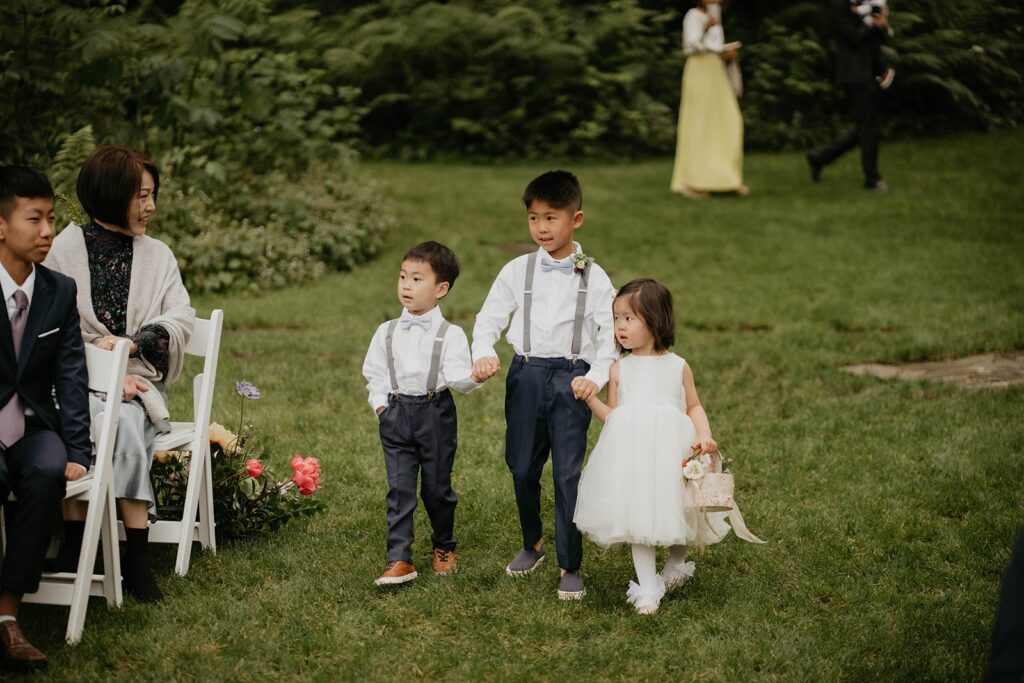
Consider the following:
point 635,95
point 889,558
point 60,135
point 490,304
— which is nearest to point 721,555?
point 889,558

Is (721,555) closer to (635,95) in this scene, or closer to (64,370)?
(64,370)

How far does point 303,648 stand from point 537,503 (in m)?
1.12

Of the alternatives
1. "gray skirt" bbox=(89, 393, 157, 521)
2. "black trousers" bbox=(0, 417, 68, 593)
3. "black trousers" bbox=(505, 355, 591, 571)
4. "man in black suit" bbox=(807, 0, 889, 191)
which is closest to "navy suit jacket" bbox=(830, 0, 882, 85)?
"man in black suit" bbox=(807, 0, 889, 191)

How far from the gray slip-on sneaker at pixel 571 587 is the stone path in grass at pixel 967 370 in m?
3.69

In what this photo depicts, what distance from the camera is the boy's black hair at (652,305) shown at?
4301 millimetres

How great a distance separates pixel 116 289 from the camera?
15.0 feet

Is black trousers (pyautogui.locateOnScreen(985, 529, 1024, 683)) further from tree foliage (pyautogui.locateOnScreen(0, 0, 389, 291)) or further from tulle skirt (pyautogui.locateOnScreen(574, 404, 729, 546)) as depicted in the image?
tree foliage (pyautogui.locateOnScreen(0, 0, 389, 291))

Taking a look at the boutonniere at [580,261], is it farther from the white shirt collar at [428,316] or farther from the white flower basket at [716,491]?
the white flower basket at [716,491]

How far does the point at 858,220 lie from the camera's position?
12047 mm

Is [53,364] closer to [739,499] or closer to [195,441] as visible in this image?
[195,441]

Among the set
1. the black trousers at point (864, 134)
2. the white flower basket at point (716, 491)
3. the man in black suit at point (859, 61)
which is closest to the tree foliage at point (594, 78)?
the black trousers at point (864, 134)

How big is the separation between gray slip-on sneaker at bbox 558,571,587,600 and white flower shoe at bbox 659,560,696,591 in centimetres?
33

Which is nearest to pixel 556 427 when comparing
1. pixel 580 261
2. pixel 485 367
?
pixel 485 367

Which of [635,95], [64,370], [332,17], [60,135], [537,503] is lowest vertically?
[537,503]
